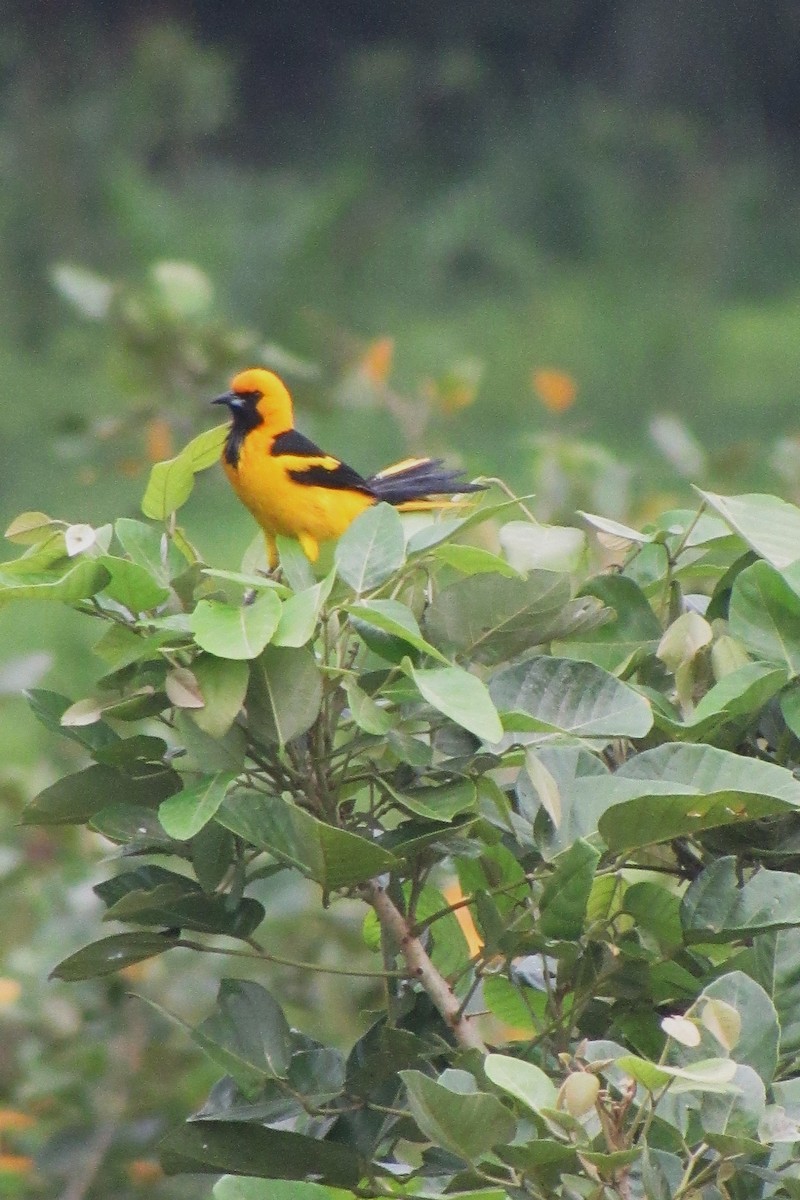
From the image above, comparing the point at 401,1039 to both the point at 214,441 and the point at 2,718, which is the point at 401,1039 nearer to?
the point at 214,441

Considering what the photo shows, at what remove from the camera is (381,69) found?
6.48 m

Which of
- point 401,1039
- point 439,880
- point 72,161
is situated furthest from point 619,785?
point 72,161

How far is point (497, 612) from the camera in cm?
68

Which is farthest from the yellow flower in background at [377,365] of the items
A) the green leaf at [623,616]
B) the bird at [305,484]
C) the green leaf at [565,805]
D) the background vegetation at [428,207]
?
the background vegetation at [428,207]

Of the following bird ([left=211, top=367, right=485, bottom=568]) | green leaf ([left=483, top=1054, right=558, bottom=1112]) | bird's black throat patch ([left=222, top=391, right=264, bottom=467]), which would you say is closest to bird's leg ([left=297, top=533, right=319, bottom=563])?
bird ([left=211, top=367, right=485, bottom=568])

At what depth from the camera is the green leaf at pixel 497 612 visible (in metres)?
0.67

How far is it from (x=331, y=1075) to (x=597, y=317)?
5163 millimetres

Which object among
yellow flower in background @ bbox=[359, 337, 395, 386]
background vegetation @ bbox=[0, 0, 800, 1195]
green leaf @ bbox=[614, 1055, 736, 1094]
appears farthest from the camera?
background vegetation @ bbox=[0, 0, 800, 1195]

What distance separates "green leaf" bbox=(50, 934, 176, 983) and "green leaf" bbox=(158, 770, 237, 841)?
0.35 ft

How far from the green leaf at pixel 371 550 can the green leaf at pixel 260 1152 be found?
228mm

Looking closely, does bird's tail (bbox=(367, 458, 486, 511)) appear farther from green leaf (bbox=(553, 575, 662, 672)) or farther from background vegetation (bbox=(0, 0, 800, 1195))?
background vegetation (bbox=(0, 0, 800, 1195))

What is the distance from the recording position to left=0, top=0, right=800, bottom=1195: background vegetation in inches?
204

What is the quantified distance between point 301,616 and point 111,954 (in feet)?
0.63

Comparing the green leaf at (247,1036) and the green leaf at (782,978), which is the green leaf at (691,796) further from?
the green leaf at (247,1036)
